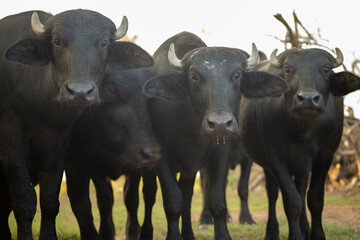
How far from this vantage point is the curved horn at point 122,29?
5.65m

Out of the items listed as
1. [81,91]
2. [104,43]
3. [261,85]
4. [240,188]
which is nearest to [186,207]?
[261,85]

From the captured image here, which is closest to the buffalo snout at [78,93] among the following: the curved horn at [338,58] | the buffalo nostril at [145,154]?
the buffalo nostril at [145,154]

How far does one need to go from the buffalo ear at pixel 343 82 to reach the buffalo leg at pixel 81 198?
9.79ft

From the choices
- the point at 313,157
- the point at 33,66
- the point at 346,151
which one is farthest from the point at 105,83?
the point at 346,151

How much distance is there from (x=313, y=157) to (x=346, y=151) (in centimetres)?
856

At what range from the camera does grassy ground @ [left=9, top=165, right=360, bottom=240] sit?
7812mm

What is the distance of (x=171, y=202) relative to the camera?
608 centimetres

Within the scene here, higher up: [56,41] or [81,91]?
[56,41]

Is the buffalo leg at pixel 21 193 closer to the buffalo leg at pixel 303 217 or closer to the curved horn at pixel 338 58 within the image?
the buffalo leg at pixel 303 217

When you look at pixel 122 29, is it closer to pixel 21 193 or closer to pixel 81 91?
pixel 81 91

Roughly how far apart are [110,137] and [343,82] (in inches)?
105

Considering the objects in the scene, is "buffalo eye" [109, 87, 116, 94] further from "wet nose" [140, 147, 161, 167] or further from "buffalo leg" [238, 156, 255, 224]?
"buffalo leg" [238, 156, 255, 224]

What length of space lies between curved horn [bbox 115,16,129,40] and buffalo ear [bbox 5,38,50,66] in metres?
0.70

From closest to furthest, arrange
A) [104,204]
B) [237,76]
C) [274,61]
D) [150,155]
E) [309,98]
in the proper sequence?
1. [309,98]
2. [237,76]
3. [150,155]
4. [274,61]
5. [104,204]
